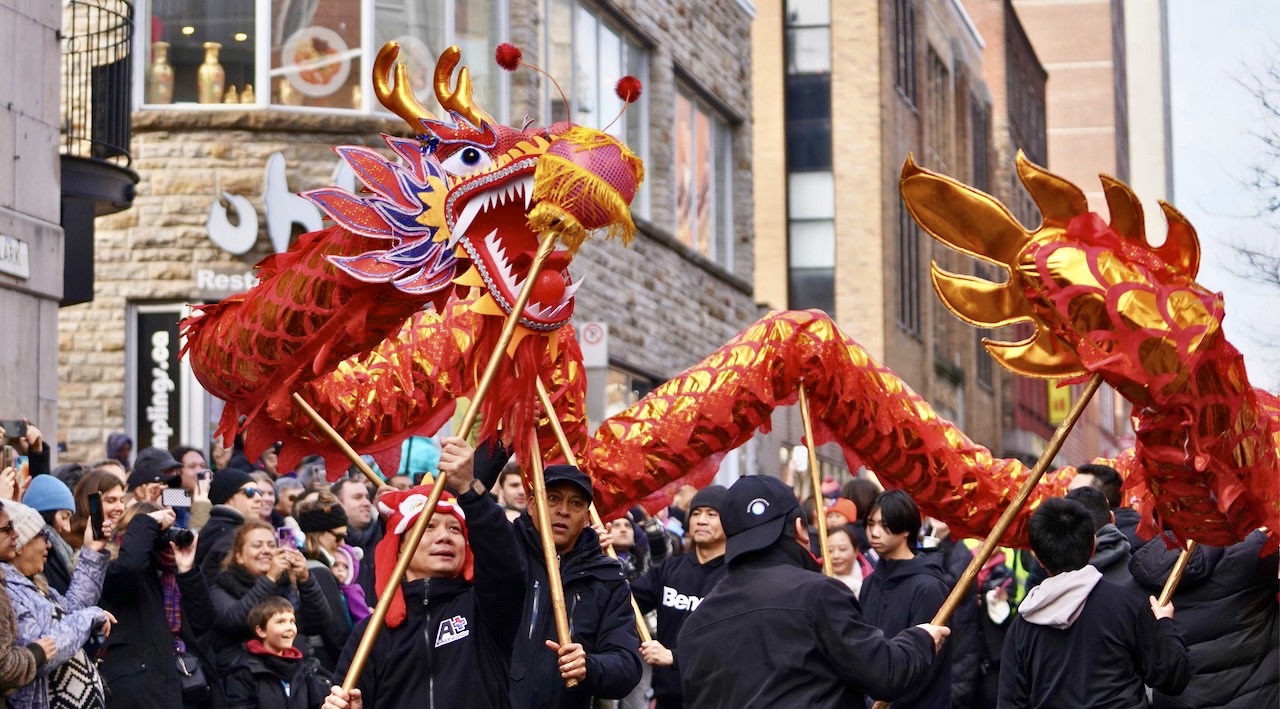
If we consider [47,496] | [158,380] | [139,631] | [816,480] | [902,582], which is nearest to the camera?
[816,480]

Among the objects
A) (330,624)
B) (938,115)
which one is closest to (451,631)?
(330,624)

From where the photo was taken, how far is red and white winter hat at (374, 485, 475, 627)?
6836 millimetres

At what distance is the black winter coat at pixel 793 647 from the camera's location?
20.1ft

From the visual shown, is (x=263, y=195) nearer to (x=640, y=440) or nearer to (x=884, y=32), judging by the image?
(x=640, y=440)

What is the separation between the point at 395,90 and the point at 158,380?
10.5m

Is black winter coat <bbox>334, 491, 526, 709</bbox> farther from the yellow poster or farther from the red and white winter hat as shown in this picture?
the yellow poster

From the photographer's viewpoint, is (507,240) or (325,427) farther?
(325,427)

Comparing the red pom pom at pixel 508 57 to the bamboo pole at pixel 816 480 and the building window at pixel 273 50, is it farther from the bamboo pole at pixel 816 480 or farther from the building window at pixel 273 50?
the building window at pixel 273 50

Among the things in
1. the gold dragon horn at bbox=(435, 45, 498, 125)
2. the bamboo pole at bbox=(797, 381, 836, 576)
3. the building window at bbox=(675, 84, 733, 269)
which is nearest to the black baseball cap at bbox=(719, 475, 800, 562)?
the bamboo pole at bbox=(797, 381, 836, 576)

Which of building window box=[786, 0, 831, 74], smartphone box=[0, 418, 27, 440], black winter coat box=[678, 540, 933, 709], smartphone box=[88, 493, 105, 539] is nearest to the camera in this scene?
black winter coat box=[678, 540, 933, 709]

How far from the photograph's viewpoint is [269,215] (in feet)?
59.7

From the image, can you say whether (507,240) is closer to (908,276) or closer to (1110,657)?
(1110,657)

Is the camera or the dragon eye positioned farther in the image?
the camera

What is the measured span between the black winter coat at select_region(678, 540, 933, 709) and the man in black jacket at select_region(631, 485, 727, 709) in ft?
8.49
